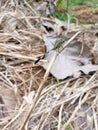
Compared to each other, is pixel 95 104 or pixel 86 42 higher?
pixel 86 42

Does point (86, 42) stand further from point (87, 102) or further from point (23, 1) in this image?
point (23, 1)

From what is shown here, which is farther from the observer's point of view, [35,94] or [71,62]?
[71,62]

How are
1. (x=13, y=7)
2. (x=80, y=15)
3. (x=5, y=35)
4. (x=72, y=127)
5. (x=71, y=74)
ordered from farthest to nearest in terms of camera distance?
(x=80, y=15) < (x=13, y=7) < (x=5, y=35) < (x=71, y=74) < (x=72, y=127)

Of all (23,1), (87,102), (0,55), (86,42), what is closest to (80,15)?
(23,1)

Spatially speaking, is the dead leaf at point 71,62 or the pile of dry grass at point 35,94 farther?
the dead leaf at point 71,62

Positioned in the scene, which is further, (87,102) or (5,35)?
(5,35)
